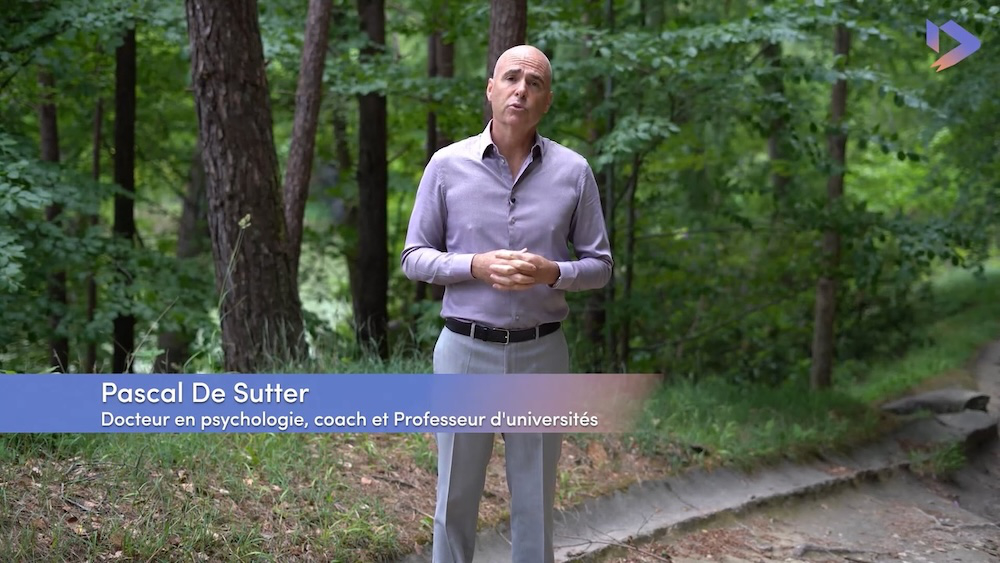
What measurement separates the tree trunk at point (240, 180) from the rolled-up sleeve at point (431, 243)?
121 inches

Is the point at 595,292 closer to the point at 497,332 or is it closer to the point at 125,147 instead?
the point at 125,147

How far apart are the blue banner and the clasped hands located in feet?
1.26

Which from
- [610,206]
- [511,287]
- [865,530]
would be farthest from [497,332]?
[610,206]

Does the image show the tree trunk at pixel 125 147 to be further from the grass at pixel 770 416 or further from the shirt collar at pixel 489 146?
the shirt collar at pixel 489 146

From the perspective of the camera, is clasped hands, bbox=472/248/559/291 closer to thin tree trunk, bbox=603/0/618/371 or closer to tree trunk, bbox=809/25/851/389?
thin tree trunk, bbox=603/0/618/371

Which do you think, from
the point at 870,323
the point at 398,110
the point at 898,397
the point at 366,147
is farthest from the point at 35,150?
the point at 870,323

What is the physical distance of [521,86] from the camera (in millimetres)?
3303

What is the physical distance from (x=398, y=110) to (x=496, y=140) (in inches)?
364

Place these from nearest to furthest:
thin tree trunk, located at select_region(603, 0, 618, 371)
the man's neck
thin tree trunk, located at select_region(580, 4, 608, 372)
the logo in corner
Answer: the man's neck
the logo in corner
thin tree trunk, located at select_region(580, 4, 608, 372)
thin tree trunk, located at select_region(603, 0, 618, 371)

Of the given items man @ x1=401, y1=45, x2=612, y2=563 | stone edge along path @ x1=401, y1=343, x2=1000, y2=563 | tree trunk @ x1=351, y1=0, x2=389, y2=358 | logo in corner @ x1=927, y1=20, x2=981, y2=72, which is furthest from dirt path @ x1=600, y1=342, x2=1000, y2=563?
tree trunk @ x1=351, y1=0, x2=389, y2=358

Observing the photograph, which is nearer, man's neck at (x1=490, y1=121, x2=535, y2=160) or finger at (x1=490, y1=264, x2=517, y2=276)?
finger at (x1=490, y1=264, x2=517, y2=276)

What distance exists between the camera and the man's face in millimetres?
3311

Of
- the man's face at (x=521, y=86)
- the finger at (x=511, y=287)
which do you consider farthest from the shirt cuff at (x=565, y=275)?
the man's face at (x=521, y=86)

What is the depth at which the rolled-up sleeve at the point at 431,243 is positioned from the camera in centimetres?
328
